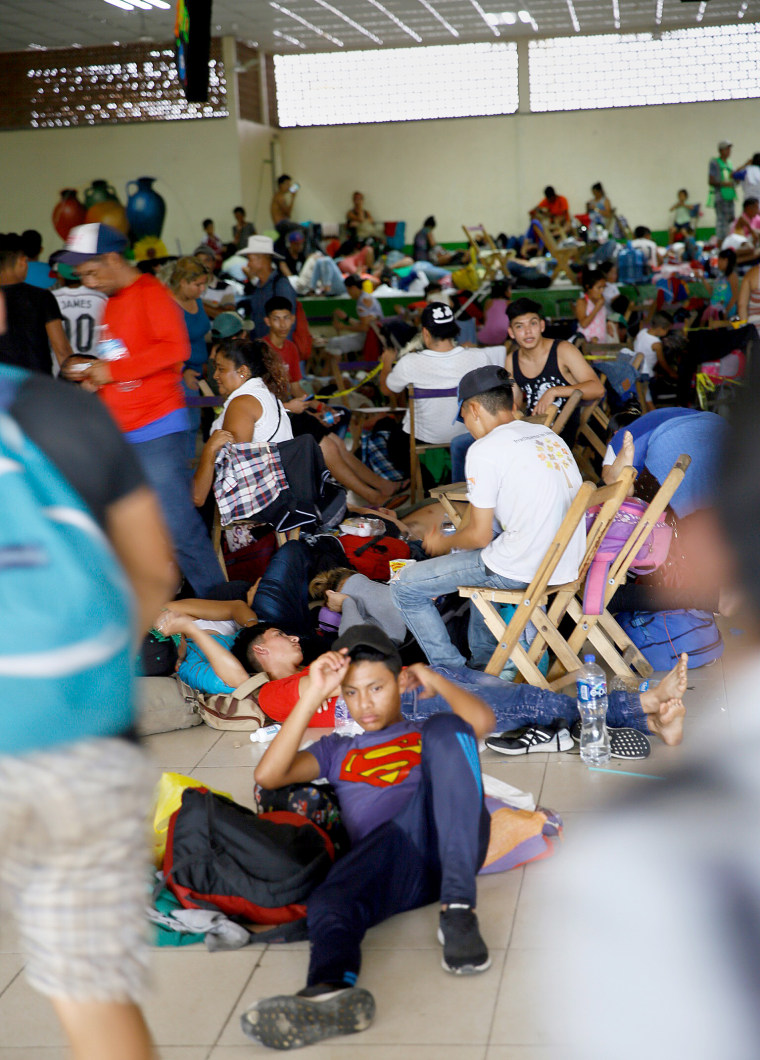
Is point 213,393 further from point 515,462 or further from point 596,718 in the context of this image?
point 596,718

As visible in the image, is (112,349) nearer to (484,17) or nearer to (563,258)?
(563,258)

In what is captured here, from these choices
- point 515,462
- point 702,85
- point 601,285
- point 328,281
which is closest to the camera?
point 515,462

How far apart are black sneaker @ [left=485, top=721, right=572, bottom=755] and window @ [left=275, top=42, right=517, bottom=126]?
16.0 meters

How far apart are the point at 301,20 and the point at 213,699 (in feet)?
42.5

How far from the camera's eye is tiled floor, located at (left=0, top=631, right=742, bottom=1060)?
195cm

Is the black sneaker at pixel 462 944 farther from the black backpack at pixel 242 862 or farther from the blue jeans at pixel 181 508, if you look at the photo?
the blue jeans at pixel 181 508

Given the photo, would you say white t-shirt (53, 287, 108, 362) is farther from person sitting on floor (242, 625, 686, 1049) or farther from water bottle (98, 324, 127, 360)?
person sitting on floor (242, 625, 686, 1049)

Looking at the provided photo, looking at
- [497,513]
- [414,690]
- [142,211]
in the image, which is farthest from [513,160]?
[414,690]

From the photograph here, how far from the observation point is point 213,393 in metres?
5.84

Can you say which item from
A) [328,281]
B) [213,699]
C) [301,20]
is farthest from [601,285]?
[301,20]

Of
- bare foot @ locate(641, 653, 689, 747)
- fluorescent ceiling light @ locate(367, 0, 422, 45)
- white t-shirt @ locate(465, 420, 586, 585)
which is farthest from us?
fluorescent ceiling light @ locate(367, 0, 422, 45)

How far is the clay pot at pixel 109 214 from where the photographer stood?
1159 cm

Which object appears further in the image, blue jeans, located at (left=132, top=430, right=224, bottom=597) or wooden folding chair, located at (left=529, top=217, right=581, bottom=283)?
wooden folding chair, located at (left=529, top=217, right=581, bottom=283)

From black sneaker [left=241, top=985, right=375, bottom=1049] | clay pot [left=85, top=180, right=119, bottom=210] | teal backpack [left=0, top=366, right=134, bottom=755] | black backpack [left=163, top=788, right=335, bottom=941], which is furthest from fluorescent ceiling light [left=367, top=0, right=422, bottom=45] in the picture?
teal backpack [left=0, top=366, right=134, bottom=755]
